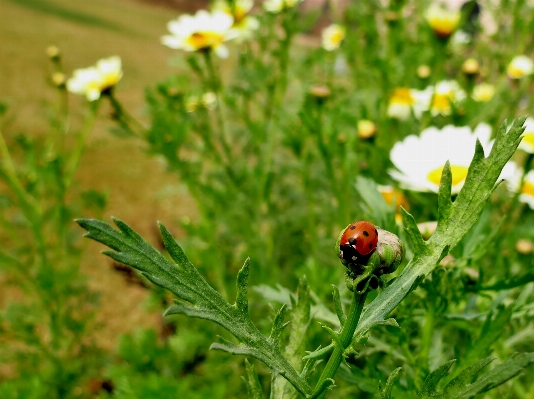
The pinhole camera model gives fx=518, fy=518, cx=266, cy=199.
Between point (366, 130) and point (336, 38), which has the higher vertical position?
point (336, 38)

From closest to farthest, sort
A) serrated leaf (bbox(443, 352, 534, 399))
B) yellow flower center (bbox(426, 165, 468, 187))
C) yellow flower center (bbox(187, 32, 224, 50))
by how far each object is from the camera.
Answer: serrated leaf (bbox(443, 352, 534, 399))
yellow flower center (bbox(426, 165, 468, 187))
yellow flower center (bbox(187, 32, 224, 50))

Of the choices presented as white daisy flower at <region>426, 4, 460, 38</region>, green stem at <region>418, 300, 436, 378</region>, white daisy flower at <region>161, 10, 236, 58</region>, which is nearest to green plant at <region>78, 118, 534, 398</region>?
green stem at <region>418, 300, 436, 378</region>

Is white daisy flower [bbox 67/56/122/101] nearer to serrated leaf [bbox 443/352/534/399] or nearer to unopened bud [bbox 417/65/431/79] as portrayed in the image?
unopened bud [bbox 417/65/431/79]

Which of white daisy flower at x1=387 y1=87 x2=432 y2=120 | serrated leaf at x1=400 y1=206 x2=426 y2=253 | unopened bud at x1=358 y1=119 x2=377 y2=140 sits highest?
white daisy flower at x1=387 y1=87 x2=432 y2=120

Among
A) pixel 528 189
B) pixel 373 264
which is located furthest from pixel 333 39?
pixel 373 264

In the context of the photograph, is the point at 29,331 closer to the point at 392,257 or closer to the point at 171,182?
the point at 392,257

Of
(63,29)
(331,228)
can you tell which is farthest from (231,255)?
(63,29)

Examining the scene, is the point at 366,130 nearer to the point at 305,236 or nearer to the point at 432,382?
the point at 305,236
